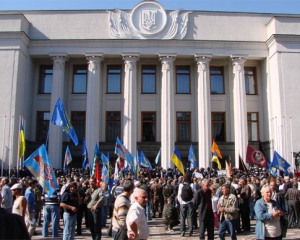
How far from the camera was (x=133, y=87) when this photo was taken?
2852 centimetres

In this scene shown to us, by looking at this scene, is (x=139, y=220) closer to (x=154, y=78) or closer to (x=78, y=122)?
(x=78, y=122)

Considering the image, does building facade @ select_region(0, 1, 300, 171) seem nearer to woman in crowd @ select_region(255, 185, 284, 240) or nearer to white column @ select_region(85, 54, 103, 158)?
white column @ select_region(85, 54, 103, 158)

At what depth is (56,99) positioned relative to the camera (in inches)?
1108

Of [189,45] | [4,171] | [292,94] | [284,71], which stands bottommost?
[4,171]

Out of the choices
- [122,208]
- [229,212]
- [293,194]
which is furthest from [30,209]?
[293,194]

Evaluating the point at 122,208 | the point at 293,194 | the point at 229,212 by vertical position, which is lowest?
the point at 229,212

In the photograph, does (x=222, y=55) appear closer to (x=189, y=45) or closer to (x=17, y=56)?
(x=189, y=45)

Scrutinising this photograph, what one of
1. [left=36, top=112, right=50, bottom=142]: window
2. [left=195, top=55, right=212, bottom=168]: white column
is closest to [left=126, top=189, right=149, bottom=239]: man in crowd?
[left=195, top=55, right=212, bottom=168]: white column

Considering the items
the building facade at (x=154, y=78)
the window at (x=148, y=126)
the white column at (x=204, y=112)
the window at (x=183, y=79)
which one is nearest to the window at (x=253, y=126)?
the building facade at (x=154, y=78)

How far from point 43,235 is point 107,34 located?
21614 mm

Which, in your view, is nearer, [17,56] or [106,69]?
[17,56]

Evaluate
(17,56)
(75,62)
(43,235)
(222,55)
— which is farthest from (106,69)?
(43,235)

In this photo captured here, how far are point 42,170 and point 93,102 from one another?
60.7ft

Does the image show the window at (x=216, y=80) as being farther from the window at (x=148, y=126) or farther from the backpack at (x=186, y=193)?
the backpack at (x=186, y=193)
